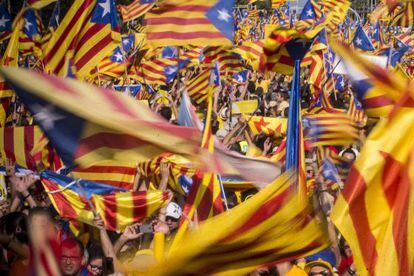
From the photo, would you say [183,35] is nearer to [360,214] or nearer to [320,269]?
[320,269]

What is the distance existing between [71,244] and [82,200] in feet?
6.87

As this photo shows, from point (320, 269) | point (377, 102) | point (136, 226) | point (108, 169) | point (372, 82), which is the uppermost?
point (372, 82)

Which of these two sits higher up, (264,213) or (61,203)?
(264,213)

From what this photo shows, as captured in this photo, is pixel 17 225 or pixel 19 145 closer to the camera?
pixel 17 225

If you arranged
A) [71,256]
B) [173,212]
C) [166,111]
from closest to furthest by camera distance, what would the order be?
[71,256]
[173,212]
[166,111]

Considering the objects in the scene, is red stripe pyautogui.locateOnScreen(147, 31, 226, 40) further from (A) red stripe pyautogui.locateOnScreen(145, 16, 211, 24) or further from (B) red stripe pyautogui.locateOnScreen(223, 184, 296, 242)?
(B) red stripe pyautogui.locateOnScreen(223, 184, 296, 242)

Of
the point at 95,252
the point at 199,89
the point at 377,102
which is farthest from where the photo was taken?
the point at 199,89

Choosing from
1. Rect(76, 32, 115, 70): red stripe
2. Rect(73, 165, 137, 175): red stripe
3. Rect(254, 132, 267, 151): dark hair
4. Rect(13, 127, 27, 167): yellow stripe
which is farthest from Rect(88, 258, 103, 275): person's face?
Rect(254, 132, 267, 151): dark hair

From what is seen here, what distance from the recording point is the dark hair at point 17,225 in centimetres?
475

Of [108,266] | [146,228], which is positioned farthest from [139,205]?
[108,266]

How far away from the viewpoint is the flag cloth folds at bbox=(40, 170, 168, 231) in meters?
6.48

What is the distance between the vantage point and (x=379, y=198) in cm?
431

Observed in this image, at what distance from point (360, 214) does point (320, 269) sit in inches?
58.2

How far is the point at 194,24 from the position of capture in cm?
900
